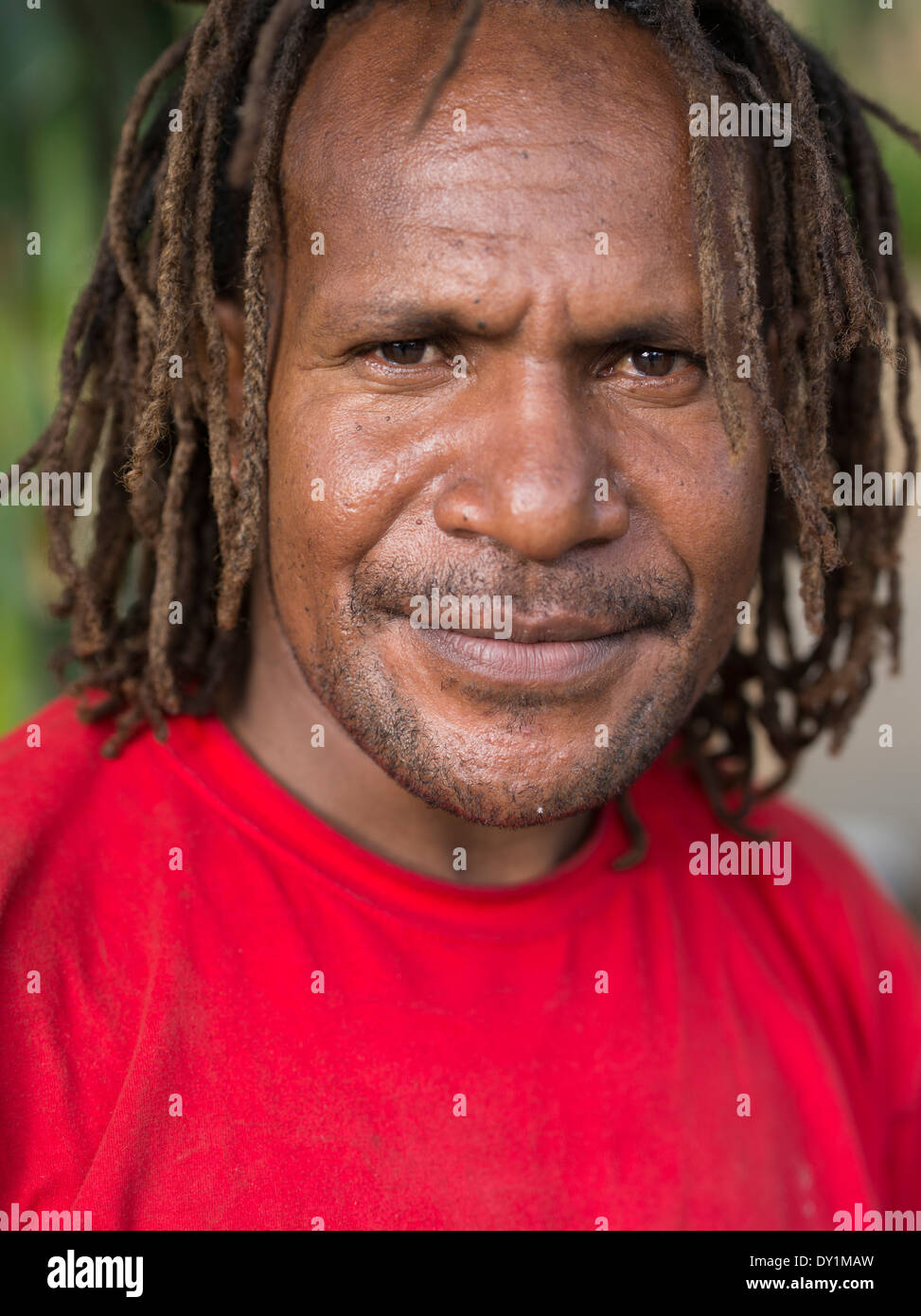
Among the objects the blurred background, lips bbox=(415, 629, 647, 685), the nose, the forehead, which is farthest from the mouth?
the blurred background

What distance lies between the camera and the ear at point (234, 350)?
1806 mm

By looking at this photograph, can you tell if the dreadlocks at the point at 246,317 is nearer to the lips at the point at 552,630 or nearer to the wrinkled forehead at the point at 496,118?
the wrinkled forehead at the point at 496,118

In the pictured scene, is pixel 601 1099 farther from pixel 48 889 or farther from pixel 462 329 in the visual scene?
pixel 462 329

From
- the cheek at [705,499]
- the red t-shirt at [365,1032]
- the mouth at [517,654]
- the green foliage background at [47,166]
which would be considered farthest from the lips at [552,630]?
the green foliage background at [47,166]

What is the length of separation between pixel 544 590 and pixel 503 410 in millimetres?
233

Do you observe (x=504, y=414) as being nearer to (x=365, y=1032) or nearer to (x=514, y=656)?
(x=514, y=656)

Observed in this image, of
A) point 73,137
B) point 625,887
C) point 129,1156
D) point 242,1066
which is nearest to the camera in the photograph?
point 129,1156

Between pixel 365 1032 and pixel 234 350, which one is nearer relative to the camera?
pixel 365 1032

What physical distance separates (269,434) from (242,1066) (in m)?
0.86

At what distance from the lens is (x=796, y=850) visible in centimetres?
228

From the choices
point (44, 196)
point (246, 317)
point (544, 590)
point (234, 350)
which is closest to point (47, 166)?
point (44, 196)

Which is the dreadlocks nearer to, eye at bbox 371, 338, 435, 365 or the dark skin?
the dark skin

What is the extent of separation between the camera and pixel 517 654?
1624 mm
